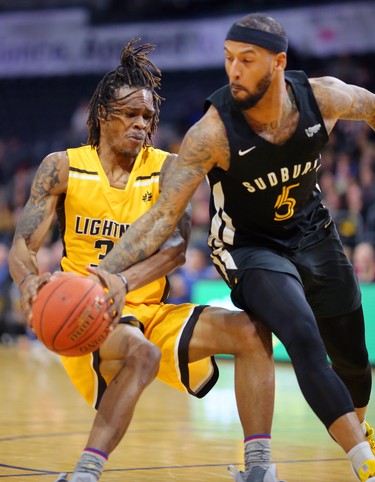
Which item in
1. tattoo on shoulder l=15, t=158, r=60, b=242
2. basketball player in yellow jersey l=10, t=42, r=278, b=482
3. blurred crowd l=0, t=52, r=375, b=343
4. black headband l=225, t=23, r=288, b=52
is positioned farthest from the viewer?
blurred crowd l=0, t=52, r=375, b=343

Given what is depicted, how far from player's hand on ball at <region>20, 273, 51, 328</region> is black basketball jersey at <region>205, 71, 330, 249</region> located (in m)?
0.96

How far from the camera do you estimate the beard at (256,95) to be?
4.32 meters

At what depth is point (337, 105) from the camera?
4594 mm

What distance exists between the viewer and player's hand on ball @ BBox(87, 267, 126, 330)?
4.18 m

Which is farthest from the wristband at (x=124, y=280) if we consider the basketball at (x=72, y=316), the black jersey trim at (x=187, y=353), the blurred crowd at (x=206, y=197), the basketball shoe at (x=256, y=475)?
the blurred crowd at (x=206, y=197)

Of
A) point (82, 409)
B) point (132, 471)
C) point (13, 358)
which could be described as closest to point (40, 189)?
point (132, 471)

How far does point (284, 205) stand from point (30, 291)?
1298 mm

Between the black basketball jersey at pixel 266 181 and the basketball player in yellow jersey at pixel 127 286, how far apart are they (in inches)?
14.0

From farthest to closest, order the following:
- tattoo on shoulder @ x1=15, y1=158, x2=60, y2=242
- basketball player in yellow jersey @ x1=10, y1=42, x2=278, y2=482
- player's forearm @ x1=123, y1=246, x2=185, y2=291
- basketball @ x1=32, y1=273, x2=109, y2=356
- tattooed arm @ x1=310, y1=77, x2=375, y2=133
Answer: tattoo on shoulder @ x1=15, y1=158, x2=60, y2=242 < tattooed arm @ x1=310, y1=77, x2=375, y2=133 < player's forearm @ x1=123, y1=246, x2=185, y2=291 < basketball player in yellow jersey @ x1=10, y1=42, x2=278, y2=482 < basketball @ x1=32, y1=273, x2=109, y2=356

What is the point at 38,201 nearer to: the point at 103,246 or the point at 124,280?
the point at 103,246

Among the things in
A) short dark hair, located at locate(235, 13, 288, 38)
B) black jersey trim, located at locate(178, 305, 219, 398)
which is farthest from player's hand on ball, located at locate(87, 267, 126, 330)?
short dark hair, located at locate(235, 13, 288, 38)

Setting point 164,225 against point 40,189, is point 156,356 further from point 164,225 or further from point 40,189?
point 40,189

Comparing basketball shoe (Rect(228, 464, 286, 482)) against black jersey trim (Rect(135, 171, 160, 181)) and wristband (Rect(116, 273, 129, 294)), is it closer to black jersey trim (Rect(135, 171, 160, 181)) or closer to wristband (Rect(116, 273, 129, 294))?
wristband (Rect(116, 273, 129, 294))

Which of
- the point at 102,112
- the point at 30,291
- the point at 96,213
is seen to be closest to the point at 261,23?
the point at 102,112
